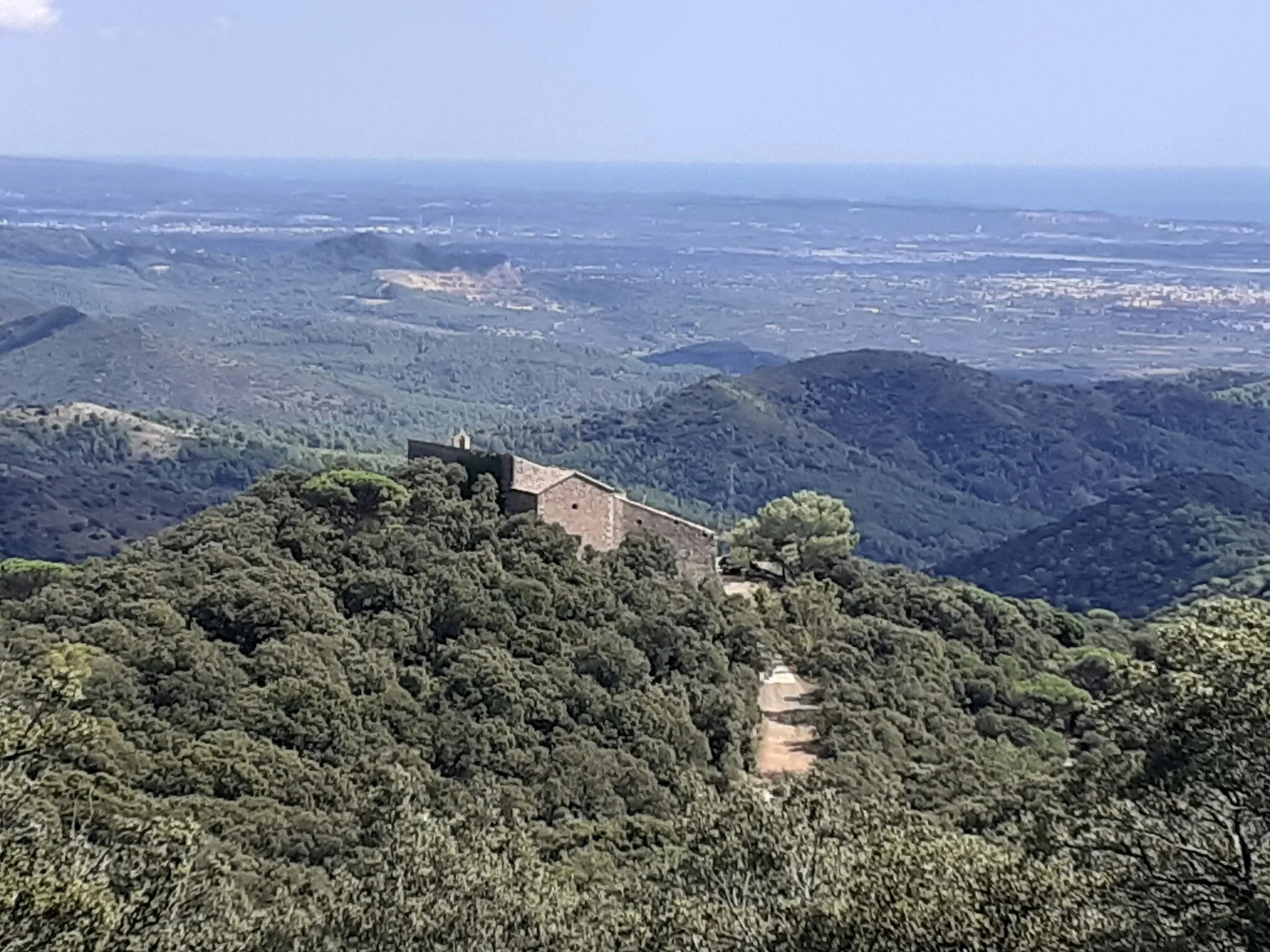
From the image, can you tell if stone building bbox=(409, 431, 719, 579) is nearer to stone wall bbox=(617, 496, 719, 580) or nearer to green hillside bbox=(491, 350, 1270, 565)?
stone wall bbox=(617, 496, 719, 580)

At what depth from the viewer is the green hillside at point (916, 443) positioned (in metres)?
106

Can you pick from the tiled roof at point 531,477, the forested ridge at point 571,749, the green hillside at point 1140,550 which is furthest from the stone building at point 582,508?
the green hillside at point 1140,550

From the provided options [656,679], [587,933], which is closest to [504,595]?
[656,679]

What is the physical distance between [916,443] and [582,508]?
3356 inches

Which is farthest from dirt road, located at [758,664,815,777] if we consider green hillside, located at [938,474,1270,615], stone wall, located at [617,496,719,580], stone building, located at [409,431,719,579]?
green hillside, located at [938,474,1270,615]

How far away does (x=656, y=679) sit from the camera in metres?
28.1

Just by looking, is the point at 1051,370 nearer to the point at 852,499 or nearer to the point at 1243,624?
the point at 852,499

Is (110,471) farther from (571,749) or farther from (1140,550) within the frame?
(571,749)

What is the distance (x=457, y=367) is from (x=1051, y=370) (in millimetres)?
67250

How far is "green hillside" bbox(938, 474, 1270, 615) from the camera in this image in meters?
68.2

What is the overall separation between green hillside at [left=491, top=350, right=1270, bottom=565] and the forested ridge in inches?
2429

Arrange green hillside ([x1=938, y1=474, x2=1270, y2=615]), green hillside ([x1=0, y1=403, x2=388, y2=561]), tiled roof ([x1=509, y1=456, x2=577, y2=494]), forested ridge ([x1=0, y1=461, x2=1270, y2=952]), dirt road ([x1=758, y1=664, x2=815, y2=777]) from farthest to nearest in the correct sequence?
green hillside ([x1=0, y1=403, x2=388, y2=561]), green hillside ([x1=938, y1=474, x2=1270, y2=615]), tiled roof ([x1=509, y1=456, x2=577, y2=494]), dirt road ([x1=758, y1=664, x2=815, y2=777]), forested ridge ([x1=0, y1=461, x2=1270, y2=952])

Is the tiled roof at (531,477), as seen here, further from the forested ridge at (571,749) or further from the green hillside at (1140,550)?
the green hillside at (1140,550)

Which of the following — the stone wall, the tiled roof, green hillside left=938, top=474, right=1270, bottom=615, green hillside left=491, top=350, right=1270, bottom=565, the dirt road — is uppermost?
the tiled roof
